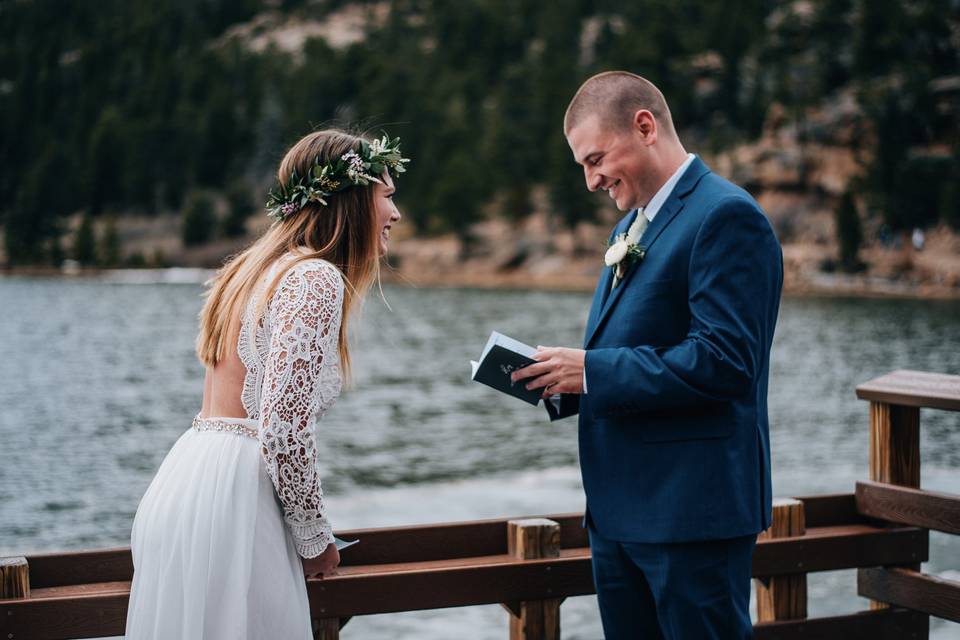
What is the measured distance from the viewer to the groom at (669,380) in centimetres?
309

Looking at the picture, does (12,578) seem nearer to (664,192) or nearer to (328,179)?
(328,179)

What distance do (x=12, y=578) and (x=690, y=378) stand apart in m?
2.04

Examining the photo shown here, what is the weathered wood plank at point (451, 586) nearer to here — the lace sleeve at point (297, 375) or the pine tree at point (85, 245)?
the lace sleeve at point (297, 375)

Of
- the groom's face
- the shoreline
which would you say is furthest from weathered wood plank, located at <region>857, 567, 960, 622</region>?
the shoreline

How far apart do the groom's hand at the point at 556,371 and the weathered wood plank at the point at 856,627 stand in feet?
4.74

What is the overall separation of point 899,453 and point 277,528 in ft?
8.30

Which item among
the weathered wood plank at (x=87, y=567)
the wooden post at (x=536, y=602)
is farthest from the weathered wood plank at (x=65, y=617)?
the wooden post at (x=536, y=602)

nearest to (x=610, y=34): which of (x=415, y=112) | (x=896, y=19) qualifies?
(x=415, y=112)

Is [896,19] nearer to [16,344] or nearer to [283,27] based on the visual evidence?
[16,344]

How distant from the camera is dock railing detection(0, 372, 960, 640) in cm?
349

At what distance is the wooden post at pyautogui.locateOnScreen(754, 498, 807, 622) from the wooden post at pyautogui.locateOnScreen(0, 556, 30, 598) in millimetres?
2463

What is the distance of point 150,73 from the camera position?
155 metres

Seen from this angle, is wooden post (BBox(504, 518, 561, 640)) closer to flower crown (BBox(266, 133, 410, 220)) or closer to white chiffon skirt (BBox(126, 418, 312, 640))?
white chiffon skirt (BBox(126, 418, 312, 640))

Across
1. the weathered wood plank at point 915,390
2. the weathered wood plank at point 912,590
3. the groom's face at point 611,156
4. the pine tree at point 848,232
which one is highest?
the pine tree at point 848,232
